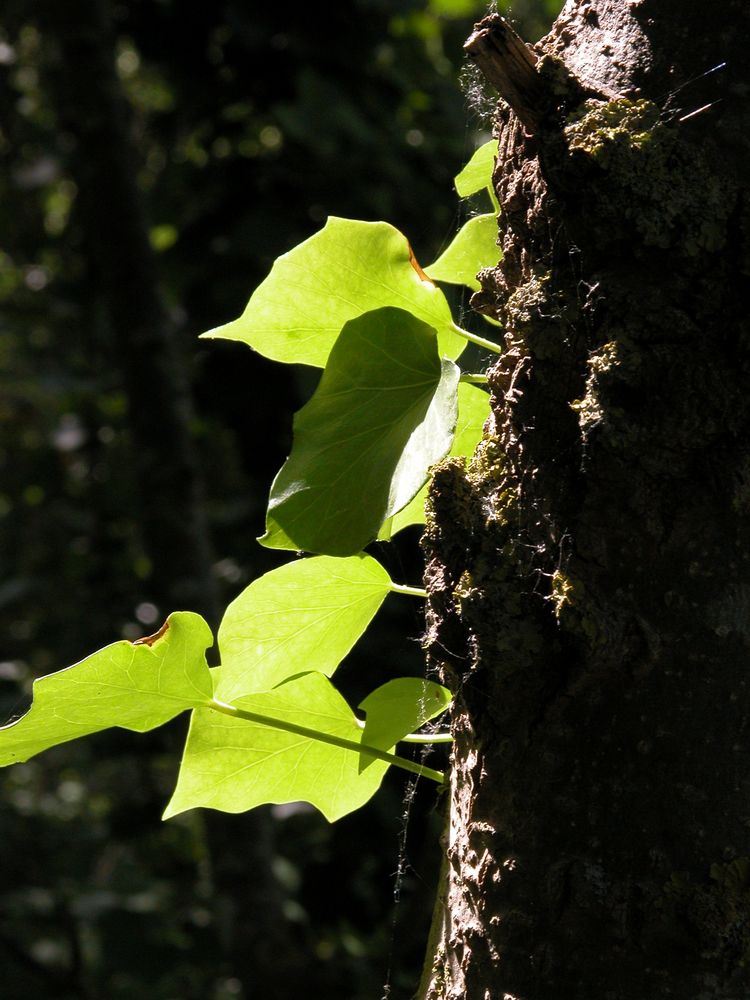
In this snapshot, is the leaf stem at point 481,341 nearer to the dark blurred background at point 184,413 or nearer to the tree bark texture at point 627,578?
the tree bark texture at point 627,578

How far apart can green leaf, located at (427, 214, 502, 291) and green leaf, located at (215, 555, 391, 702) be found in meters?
0.13

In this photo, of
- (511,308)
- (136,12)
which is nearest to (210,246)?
(136,12)

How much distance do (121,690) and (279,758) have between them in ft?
0.28

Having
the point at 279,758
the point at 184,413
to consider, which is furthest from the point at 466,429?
the point at 184,413

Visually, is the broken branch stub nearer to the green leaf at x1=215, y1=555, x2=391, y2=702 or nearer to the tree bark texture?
the tree bark texture

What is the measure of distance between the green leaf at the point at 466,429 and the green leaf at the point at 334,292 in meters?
0.02

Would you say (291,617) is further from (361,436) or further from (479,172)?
(479,172)

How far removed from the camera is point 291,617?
38 centimetres

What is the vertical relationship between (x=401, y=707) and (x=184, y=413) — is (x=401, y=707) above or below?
below

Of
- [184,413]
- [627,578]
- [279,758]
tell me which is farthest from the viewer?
[184,413]

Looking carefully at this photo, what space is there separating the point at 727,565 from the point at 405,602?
128 cm

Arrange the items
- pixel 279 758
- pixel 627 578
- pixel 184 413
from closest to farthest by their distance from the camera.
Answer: pixel 627 578, pixel 279 758, pixel 184 413

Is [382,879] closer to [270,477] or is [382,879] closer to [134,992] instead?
[134,992]

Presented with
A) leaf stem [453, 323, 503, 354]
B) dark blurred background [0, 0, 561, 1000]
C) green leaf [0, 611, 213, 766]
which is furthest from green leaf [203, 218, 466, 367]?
dark blurred background [0, 0, 561, 1000]
